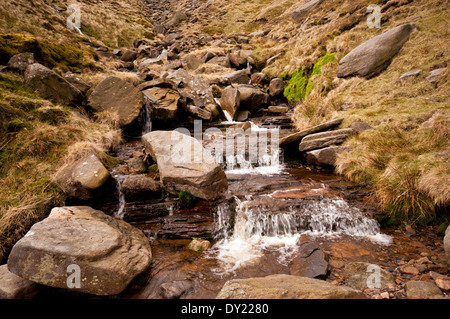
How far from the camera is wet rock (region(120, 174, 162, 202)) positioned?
5359mm

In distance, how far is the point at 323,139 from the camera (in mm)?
7496

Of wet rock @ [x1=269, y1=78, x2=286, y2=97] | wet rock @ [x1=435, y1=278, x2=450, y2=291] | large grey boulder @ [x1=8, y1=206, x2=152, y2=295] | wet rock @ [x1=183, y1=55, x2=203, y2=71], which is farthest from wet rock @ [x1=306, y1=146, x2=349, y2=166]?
wet rock @ [x1=183, y1=55, x2=203, y2=71]

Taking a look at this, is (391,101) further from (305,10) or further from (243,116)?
(305,10)

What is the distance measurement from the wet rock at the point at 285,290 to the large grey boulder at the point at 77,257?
1745 mm

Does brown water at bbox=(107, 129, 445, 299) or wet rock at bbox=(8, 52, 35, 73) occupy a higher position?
wet rock at bbox=(8, 52, 35, 73)

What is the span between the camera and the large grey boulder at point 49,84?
8344 mm

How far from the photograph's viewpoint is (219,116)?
13.4 m

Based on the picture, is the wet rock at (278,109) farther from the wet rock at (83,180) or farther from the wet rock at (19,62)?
the wet rock at (19,62)

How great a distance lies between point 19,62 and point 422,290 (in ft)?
46.4

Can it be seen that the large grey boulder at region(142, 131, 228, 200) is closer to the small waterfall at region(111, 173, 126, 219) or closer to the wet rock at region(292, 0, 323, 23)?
the small waterfall at region(111, 173, 126, 219)

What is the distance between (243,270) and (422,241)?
352cm

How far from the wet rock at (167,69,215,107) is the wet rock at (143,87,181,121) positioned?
132 cm

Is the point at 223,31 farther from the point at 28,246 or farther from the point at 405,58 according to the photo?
the point at 28,246
